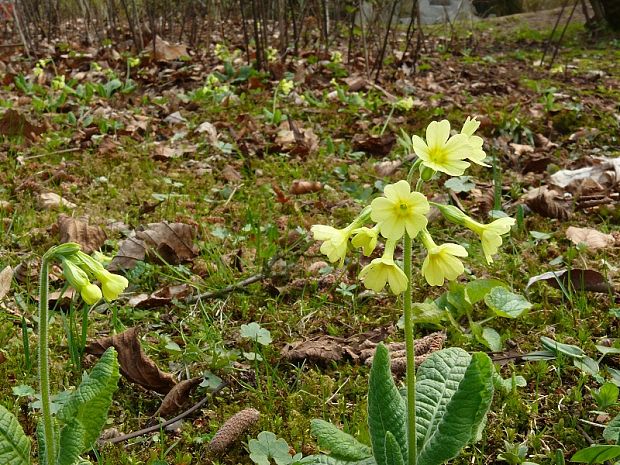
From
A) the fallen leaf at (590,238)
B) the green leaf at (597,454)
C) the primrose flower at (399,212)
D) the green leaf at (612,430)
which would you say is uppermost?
the primrose flower at (399,212)

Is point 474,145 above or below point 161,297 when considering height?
above

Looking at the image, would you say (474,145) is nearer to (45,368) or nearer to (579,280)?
(45,368)

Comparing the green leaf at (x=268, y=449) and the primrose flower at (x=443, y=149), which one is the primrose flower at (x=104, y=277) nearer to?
the green leaf at (x=268, y=449)

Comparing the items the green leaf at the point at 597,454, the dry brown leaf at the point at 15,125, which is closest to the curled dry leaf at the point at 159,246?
the green leaf at the point at 597,454

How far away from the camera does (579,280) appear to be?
2.22 meters

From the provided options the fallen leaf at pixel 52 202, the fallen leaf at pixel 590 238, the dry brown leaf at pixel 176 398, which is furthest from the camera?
the fallen leaf at pixel 52 202

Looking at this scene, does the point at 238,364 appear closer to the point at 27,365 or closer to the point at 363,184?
the point at 27,365

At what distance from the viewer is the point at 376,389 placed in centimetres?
129

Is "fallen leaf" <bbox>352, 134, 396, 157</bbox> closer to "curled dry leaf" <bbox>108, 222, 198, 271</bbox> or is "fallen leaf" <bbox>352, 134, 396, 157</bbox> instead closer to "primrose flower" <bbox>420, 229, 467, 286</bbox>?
"curled dry leaf" <bbox>108, 222, 198, 271</bbox>

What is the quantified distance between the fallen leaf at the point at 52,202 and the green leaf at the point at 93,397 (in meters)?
1.95

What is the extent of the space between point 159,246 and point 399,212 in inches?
65.6

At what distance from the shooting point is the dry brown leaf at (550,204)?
2.89 metres

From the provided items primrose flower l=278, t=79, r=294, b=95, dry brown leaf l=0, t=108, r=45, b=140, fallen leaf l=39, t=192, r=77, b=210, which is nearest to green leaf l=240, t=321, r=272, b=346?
fallen leaf l=39, t=192, r=77, b=210

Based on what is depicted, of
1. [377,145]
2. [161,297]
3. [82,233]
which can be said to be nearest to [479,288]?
[161,297]
